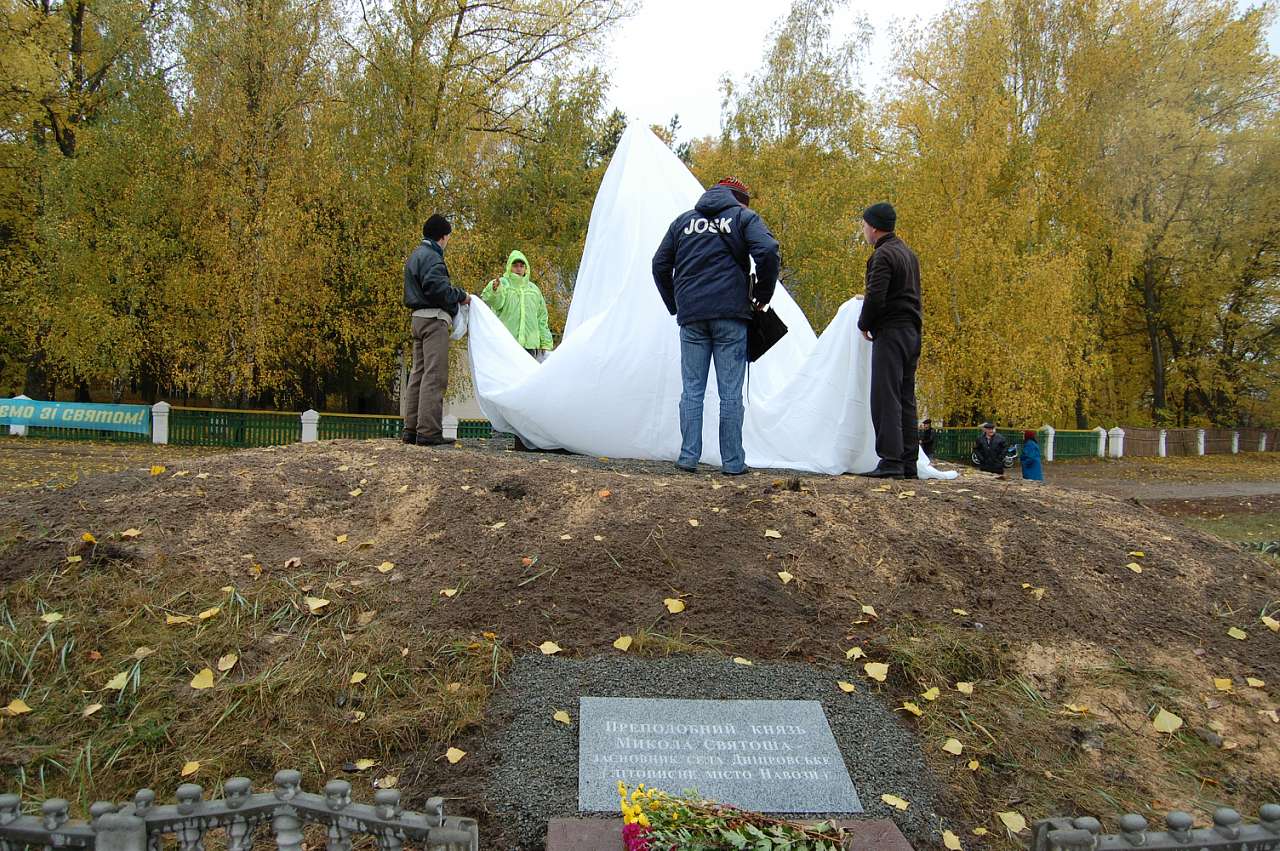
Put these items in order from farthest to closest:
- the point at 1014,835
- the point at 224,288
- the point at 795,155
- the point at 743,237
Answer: the point at 795,155
the point at 224,288
the point at 743,237
the point at 1014,835

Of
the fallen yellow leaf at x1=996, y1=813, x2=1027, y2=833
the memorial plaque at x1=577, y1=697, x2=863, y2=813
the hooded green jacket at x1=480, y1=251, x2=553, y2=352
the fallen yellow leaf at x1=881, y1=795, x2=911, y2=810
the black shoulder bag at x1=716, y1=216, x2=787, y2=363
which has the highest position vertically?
the hooded green jacket at x1=480, y1=251, x2=553, y2=352

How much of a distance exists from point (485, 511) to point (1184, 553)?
410cm

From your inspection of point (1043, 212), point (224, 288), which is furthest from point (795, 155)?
point (224, 288)

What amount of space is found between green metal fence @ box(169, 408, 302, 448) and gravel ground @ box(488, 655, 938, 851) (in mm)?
15581

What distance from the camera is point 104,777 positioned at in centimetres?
311

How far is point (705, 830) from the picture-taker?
2.45 meters

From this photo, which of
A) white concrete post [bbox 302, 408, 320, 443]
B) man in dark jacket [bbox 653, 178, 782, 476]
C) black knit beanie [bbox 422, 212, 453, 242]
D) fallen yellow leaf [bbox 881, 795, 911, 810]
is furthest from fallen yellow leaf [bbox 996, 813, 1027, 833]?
white concrete post [bbox 302, 408, 320, 443]

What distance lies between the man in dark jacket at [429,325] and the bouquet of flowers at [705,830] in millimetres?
4670

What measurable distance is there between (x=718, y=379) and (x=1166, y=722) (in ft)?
10.5

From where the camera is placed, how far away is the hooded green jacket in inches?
337

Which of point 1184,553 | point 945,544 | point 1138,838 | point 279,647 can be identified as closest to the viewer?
point 1138,838

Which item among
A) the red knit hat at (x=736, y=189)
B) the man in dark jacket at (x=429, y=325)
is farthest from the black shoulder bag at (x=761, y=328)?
the man in dark jacket at (x=429, y=325)

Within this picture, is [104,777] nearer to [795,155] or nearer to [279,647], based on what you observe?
[279,647]

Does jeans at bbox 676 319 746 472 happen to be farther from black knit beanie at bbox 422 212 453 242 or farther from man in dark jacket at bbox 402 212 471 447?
black knit beanie at bbox 422 212 453 242
